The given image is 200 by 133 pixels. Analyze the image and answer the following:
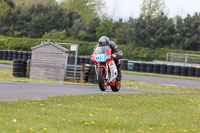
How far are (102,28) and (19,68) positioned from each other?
138ft

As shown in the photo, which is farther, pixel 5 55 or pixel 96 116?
pixel 5 55

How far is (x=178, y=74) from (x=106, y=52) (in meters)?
24.2

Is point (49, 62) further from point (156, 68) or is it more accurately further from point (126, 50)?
point (126, 50)

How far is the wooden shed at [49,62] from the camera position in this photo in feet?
79.7

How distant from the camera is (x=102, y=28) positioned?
65.1 metres

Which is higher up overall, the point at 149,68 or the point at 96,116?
the point at 96,116

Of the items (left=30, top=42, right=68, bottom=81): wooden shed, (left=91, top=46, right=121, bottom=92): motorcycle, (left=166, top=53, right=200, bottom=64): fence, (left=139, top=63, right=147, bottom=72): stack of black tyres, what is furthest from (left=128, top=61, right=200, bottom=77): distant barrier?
(left=91, top=46, right=121, bottom=92): motorcycle

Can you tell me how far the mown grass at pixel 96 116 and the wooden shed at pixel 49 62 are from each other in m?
11.9

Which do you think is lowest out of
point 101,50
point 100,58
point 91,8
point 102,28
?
point 100,58

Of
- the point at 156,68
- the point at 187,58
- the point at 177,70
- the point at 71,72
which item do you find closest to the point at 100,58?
the point at 71,72

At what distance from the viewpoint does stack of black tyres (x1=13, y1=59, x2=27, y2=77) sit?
915 inches

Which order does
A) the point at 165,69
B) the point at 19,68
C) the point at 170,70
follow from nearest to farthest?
the point at 19,68 < the point at 170,70 < the point at 165,69

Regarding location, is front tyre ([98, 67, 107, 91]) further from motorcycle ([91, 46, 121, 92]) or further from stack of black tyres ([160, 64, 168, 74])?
stack of black tyres ([160, 64, 168, 74])

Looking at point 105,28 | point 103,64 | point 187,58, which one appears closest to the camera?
point 103,64
